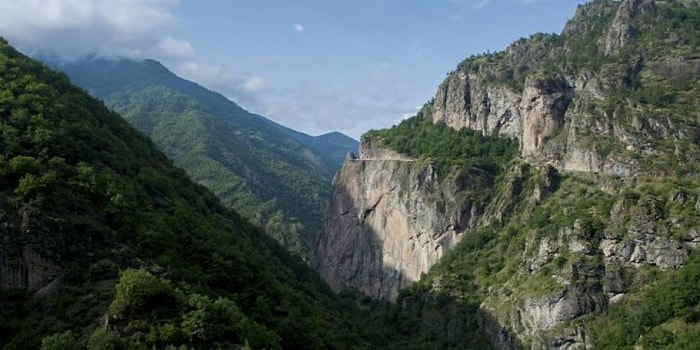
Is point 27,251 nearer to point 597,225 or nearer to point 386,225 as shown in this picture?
point 597,225

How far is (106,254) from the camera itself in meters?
46.7

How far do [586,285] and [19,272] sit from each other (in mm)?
74053

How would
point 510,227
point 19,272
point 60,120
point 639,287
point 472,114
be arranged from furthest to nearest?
point 472,114 → point 510,227 → point 639,287 → point 60,120 → point 19,272

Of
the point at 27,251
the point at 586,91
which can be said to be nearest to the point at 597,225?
the point at 586,91

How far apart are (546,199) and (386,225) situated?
4326 cm

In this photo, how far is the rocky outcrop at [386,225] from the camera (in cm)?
13850

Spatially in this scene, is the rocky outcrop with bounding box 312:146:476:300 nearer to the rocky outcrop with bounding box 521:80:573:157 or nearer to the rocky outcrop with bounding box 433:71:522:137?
the rocky outcrop with bounding box 521:80:573:157

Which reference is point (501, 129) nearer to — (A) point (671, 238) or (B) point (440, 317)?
(B) point (440, 317)

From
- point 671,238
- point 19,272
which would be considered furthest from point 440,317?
point 19,272

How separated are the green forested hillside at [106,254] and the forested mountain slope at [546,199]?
35.9 meters

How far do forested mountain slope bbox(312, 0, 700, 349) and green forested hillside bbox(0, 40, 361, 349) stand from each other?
35.9 meters

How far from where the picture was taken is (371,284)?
155 meters

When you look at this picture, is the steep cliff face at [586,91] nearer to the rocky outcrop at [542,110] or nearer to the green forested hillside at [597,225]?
the rocky outcrop at [542,110]

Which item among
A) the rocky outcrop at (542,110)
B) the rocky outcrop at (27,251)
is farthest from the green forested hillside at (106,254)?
the rocky outcrop at (542,110)
